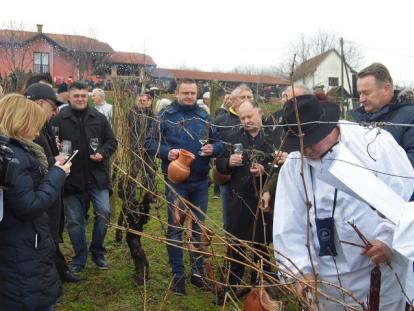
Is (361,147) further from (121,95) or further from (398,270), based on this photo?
(121,95)

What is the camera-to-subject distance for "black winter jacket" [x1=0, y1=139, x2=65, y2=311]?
103 inches

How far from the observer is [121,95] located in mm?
5297

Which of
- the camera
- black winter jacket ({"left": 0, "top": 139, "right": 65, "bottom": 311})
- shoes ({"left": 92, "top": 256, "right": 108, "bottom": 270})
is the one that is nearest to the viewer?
the camera

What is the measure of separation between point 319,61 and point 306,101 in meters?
49.8

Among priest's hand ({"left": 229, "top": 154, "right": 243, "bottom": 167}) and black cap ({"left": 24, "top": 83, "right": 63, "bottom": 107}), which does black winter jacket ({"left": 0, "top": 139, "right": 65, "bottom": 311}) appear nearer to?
black cap ({"left": 24, "top": 83, "right": 63, "bottom": 107})

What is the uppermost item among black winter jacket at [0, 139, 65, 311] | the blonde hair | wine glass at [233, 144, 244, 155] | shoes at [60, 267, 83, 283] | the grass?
the blonde hair

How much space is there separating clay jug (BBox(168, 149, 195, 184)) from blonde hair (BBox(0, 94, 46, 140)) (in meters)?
1.39

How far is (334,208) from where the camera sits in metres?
2.31

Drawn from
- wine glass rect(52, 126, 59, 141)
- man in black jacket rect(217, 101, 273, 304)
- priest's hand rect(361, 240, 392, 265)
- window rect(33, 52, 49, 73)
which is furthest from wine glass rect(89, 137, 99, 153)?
window rect(33, 52, 49, 73)

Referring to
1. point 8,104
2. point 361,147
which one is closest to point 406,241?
point 361,147

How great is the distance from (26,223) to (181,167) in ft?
5.28

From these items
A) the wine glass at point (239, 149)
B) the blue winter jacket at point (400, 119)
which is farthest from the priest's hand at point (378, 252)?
the wine glass at point (239, 149)

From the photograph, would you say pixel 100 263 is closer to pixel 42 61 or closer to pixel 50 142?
pixel 50 142

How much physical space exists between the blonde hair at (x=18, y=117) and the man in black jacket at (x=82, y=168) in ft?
5.50
